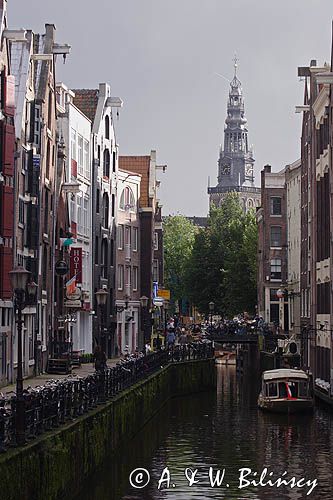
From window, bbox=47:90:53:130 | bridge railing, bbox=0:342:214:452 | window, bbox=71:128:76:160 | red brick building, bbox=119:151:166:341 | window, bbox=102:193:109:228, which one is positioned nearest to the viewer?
bridge railing, bbox=0:342:214:452

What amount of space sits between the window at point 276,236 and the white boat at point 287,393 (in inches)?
2019

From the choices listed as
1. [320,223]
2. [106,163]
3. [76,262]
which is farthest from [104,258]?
[320,223]

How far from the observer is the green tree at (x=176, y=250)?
563ft

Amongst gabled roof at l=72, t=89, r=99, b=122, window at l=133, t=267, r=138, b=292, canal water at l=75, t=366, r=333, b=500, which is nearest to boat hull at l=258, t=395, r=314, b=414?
canal water at l=75, t=366, r=333, b=500

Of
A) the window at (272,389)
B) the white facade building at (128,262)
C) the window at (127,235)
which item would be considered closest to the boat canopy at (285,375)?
the window at (272,389)

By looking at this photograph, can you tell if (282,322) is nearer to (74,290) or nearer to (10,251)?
(74,290)

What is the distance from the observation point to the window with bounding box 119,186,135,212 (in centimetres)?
8694

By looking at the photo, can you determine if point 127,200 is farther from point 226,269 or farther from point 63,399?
point 63,399

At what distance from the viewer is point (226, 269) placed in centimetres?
13238

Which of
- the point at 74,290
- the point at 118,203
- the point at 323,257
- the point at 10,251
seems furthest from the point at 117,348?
the point at 10,251

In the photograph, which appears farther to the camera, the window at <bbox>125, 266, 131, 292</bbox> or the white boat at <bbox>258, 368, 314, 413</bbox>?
the window at <bbox>125, 266, 131, 292</bbox>

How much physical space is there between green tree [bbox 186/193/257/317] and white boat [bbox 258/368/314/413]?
6594 centimetres

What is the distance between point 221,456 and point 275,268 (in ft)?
232

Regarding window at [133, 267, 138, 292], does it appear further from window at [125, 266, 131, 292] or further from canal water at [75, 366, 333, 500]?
canal water at [75, 366, 333, 500]
